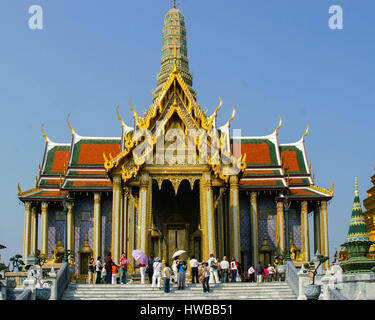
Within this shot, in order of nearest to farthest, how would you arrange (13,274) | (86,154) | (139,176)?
(13,274) → (139,176) → (86,154)

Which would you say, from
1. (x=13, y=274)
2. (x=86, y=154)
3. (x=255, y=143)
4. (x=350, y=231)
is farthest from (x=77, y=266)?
(x=350, y=231)

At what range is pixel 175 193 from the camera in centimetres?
2977

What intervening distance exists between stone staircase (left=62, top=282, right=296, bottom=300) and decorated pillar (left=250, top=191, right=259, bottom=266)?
487 inches

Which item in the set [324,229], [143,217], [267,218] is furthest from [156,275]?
[324,229]

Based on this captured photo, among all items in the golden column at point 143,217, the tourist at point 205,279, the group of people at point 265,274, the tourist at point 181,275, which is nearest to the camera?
the tourist at point 205,279

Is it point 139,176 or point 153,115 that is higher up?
point 153,115

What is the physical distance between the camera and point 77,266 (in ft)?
120

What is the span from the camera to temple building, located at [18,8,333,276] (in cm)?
2988

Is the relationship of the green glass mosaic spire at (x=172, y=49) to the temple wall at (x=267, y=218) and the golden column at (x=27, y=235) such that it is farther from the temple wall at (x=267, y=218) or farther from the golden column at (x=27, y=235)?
the golden column at (x=27, y=235)

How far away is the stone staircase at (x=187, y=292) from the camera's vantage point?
860 inches

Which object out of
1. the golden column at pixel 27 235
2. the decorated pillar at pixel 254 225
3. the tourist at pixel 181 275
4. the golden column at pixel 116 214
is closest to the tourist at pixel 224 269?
the tourist at pixel 181 275
